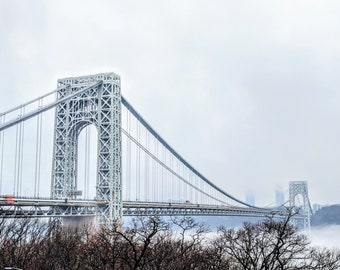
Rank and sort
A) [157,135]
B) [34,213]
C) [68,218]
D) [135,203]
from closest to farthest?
1. [34,213]
2. [68,218]
3. [135,203]
4. [157,135]

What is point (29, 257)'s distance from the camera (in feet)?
88.6

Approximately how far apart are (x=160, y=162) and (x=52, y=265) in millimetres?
36479

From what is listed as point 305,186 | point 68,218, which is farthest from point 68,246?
point 305,186

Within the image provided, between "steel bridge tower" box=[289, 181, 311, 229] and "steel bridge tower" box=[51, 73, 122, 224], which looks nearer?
"steel bridge tower" box=[51, 73, 122, 224]

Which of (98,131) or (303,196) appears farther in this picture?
(303,196)

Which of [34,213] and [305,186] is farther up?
[305,186]

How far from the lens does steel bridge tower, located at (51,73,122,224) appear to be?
153ft

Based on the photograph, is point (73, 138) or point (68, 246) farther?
point (73, 138)

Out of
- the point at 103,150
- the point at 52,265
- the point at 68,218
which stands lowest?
the point at 52,265

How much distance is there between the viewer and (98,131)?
157 ft

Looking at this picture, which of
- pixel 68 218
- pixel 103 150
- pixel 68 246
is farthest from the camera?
pixel 103 150

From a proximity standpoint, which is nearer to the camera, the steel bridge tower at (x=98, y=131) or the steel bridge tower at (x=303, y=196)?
the steel bridge tower at (x=98, y=131)

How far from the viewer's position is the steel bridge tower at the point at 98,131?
46.8 metres

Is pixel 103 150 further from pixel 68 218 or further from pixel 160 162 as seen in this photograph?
pixel 160 162
